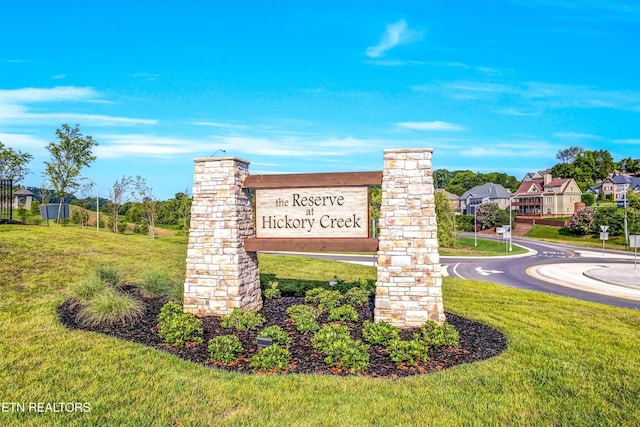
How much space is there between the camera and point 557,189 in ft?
249

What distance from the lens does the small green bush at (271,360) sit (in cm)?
663

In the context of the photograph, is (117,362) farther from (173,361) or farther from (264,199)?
(264,199)

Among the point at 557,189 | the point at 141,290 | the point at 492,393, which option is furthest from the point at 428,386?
the point at 557,189

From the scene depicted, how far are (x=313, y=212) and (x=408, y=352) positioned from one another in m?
3.95

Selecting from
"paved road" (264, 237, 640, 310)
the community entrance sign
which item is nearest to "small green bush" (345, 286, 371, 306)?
the community entrance sign

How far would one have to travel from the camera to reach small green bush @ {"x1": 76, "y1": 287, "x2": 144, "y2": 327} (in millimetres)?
8602

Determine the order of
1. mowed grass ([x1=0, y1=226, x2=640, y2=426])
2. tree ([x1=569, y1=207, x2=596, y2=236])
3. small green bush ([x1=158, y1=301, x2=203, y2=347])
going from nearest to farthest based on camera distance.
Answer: mowed grass ([x1=0, y1=226, x2=640, y2=426]) → small green bush ([x1=158, y1=301, x2=203, y2=347]) → tree ([x1=569, y1=207, x2=596, y2=236])

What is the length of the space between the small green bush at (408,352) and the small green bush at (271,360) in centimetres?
183

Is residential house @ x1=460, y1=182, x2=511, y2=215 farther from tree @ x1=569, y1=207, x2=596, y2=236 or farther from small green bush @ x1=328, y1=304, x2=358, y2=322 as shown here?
small green bush @ x1=328, y1=304, x2=358, y2=322

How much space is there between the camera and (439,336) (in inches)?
303

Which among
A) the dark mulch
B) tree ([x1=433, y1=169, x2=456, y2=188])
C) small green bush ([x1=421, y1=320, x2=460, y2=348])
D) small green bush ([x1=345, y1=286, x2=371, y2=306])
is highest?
tree ([x1=433, y1=169, x2=456, y2=188])

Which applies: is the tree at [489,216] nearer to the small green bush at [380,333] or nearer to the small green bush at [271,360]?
the small green bush at [380,333]

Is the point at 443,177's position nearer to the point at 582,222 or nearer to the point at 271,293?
the point at 582,222

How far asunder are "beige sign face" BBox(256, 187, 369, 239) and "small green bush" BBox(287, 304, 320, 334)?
176cm
